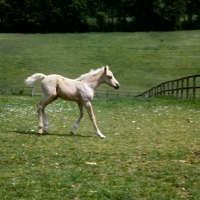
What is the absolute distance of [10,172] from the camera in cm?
767

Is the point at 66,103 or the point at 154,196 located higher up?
the point at 154,196

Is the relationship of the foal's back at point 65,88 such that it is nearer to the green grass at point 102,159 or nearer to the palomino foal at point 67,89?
the palomino foal at point 67,89

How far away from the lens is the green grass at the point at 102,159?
22.2 ft

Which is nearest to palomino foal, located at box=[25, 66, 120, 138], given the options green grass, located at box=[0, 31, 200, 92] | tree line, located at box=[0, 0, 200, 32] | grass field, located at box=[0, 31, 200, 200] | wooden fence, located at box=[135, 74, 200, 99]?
grass field, located at box=[0, 31, 200, 200]

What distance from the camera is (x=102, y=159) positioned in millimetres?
8883

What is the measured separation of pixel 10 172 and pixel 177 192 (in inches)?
114

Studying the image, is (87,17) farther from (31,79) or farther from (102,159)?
(102,159)

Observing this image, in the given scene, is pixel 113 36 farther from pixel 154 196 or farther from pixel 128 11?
pixel 154 196

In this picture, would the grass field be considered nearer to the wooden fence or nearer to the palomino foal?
the palomino foal

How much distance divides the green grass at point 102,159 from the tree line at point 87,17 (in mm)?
79451

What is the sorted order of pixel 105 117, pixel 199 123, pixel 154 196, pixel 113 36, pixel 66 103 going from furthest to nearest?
pixel 113 36 < pixel 66 103 < pixel 105 117 < pixel 199 123 < pixel 154 196

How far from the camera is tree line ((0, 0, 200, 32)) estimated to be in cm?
9288

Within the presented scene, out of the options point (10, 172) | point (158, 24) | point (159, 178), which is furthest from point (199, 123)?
point (158, 24)

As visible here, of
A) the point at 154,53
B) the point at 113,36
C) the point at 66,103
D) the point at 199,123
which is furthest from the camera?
the point at 113,36
